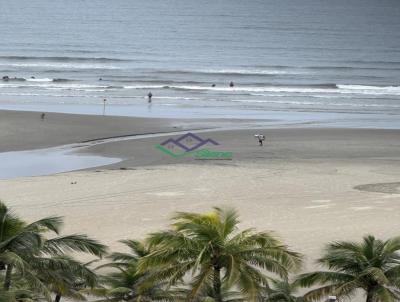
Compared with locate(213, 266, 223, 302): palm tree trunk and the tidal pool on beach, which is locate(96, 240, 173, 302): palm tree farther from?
the tidal pool on beach

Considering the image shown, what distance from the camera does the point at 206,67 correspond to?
10369cm

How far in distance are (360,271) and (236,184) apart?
2164cm

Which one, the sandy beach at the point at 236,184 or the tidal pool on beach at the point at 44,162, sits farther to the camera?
the tidal pool on beach at the point at 44,162

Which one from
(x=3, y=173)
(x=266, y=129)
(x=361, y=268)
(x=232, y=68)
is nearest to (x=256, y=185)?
(x=3, y=173)

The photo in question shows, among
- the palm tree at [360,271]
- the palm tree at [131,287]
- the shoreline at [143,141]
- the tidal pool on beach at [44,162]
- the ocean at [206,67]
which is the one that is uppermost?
the ocean at [206,67]

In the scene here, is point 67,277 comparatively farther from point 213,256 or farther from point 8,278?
point 213,256

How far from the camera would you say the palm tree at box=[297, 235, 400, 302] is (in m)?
18.1

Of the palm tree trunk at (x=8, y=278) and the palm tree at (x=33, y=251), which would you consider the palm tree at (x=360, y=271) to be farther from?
the palm tree trunk at (x=8, y=278)

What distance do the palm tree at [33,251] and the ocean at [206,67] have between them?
44.7 m

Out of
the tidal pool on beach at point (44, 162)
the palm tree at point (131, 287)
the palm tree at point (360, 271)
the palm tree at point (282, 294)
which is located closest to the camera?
the palm tree at point (360, 271)

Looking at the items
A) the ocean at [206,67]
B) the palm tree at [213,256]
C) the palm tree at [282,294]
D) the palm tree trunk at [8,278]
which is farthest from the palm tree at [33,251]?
the ocean at [206,67]

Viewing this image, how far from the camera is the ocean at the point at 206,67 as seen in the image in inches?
2756

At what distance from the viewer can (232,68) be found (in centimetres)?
10300

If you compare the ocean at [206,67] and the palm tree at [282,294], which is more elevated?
the ocean at [206,67]
